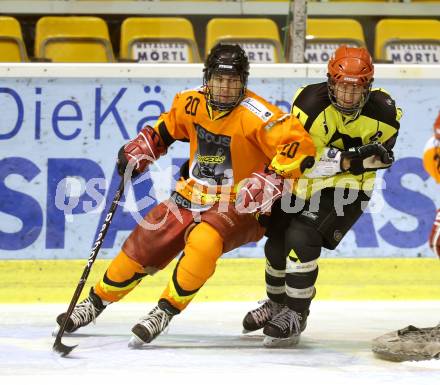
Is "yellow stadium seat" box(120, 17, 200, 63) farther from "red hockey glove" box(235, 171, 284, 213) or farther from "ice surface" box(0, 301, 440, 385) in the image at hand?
"red hockey glove" box(235, 171, 284, 213)

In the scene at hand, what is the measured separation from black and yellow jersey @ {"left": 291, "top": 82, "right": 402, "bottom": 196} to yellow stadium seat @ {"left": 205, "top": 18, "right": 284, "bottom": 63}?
239 centimetres

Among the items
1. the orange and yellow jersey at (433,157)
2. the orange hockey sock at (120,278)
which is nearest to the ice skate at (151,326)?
the orange hockey sock at (120,278)

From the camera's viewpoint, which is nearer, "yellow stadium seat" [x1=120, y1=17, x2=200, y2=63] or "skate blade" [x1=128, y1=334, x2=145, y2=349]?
"skate blade" [x1=128, y1=334, x2=145, y2=349]

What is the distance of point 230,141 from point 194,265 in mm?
586

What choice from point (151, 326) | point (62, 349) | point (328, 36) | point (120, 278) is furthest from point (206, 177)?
point (328, 36)

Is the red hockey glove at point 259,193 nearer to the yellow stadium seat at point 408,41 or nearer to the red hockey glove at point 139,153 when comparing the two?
the red hockey glove at point 139,153

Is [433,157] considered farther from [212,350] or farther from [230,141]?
[212,350]

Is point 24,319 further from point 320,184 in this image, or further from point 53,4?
point 53,4

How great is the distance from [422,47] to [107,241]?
2.73 metres

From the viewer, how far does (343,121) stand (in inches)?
183

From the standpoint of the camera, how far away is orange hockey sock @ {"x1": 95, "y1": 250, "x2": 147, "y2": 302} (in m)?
4.71

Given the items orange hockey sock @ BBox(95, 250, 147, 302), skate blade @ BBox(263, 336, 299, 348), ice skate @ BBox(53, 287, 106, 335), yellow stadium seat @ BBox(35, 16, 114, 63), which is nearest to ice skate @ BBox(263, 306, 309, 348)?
skate blade @ BBox(263, 336, 299, 348)

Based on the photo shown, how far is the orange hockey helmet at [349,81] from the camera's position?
14.8 ft

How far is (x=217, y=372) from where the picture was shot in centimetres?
403
